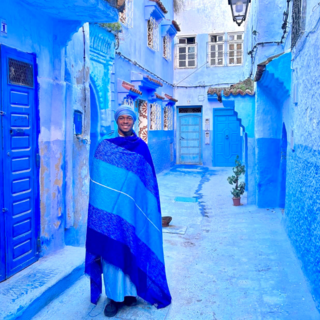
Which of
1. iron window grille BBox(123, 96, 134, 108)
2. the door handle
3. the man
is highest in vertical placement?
iron window grille BBox(123, 96, 134, 108)

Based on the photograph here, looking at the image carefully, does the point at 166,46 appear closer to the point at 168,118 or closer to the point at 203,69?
the point at 203,69

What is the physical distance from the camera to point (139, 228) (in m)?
3.16

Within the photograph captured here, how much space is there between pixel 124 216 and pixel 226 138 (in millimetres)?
14032

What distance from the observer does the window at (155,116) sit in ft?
43.8

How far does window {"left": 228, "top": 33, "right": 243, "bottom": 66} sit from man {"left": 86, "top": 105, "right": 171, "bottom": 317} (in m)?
14.3

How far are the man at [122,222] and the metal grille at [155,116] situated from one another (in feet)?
33.1

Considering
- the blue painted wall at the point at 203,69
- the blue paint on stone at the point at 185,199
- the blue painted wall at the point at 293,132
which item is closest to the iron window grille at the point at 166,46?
the blue painted wall at the point at 203,69

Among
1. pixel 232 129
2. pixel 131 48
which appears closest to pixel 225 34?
pixel 232 129

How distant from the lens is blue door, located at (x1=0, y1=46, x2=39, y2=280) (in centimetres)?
330

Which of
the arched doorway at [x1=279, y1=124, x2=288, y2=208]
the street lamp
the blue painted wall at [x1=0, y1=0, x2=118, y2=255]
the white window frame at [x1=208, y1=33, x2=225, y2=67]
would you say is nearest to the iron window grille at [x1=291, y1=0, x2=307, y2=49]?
the street lamp

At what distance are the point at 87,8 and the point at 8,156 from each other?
1.53 m

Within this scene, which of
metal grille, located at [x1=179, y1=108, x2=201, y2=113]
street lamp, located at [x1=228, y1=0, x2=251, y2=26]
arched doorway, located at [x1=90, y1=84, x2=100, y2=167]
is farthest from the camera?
metal grille, located at [x1=179, y1=108, x2=201, y2=113]

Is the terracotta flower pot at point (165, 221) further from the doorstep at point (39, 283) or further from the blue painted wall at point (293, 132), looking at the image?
the doorstep at point (39, 283)

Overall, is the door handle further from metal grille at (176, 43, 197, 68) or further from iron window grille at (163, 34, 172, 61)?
metal grille at (176, 43, 197, 68)
